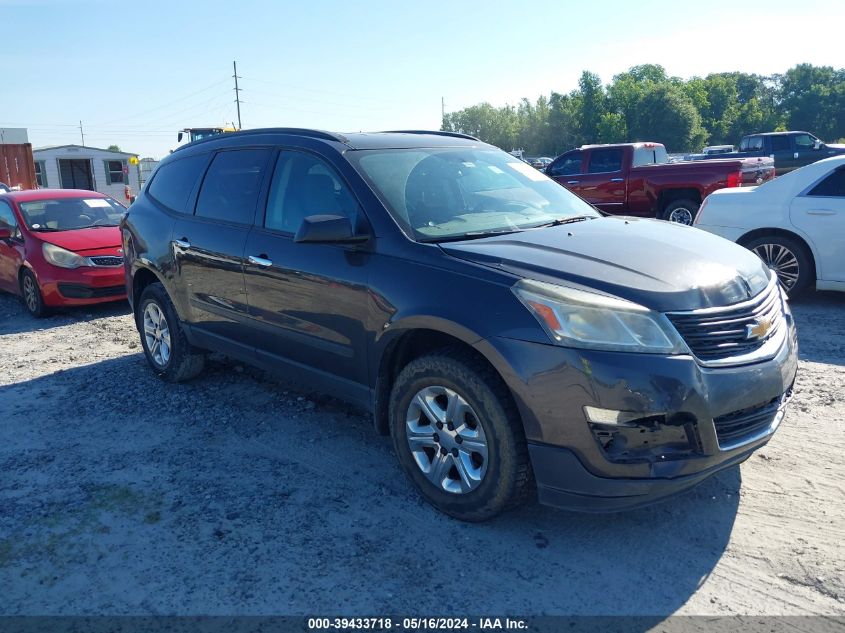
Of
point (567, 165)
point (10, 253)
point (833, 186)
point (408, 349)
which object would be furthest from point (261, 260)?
point (567, 165)

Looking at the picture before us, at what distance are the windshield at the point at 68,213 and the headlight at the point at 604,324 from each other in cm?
796

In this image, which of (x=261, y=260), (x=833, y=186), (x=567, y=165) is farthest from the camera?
(x=567, y=165)

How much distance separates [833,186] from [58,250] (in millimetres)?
8977

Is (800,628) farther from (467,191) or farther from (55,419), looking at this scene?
(55,419)

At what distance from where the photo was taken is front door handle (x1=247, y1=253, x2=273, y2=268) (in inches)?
171

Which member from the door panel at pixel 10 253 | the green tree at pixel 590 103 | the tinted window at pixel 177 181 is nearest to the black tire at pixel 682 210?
the tinted window at pixel 177 181

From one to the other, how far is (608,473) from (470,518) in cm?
78

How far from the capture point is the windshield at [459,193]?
3830 mm

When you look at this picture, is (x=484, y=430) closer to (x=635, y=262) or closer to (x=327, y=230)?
(x=635, y=262)

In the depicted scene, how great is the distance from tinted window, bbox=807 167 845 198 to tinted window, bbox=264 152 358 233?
5.71 meters

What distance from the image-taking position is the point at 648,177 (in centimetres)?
1272

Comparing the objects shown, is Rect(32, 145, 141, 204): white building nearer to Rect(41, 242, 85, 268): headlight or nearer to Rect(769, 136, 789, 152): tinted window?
Rect(769, 136, 789, 152): tinted window

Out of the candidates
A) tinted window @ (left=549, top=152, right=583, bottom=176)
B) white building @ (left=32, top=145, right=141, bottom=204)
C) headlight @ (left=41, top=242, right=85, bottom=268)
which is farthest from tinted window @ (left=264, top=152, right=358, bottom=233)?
white building @ (left=32, top=145, right=141, bottom=204)

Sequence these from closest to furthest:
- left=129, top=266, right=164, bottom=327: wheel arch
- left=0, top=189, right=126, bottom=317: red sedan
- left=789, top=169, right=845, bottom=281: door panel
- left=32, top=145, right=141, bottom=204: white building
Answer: left=129, top=266, right=164, bottom=327: wheel arch, left=789, top=169, right=845, bottom=281: door panel, left=0, top=189, right=126, bottom=317: red sedan, left=32, top=145, right=141, bottom=204: white building
